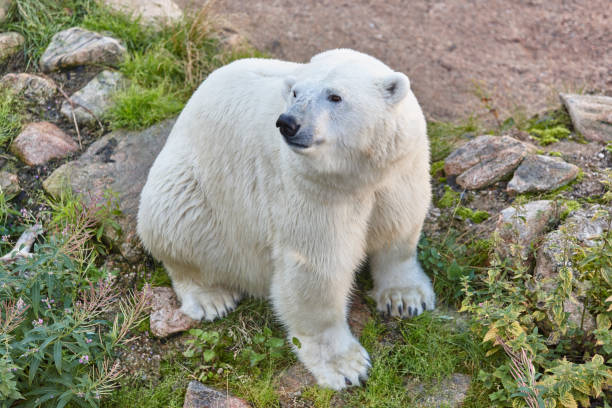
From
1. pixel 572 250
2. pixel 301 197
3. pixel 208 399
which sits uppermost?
pixel 301 197

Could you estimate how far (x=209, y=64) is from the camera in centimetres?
569

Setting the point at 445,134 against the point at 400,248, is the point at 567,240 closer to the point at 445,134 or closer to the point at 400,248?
the point at 400,248

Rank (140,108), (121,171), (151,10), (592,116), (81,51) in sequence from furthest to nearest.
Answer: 1. (151,10)
2. (81,51)
3. (140,108)
4. (121,171)
5. (592,116)

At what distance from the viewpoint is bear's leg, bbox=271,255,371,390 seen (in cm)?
337

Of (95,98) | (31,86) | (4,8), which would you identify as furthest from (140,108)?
(4,8)

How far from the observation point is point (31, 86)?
5383 mm

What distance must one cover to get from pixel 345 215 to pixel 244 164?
72 cm

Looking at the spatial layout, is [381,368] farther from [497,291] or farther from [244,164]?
[244,164]

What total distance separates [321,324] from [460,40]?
4255mm

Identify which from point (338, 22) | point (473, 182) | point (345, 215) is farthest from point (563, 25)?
point (345, 215)

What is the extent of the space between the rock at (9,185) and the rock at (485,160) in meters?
3.41

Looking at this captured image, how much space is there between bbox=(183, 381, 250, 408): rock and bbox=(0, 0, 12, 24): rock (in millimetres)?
4227

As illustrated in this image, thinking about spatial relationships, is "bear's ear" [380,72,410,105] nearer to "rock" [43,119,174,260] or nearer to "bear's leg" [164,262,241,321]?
"bear's leg" [164,262,241,321]

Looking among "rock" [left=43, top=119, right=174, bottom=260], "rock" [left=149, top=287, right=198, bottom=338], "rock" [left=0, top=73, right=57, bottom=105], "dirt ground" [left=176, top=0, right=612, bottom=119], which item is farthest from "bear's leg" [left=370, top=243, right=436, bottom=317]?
"rock" [left=0, top=73, right=57, bottom=105]
